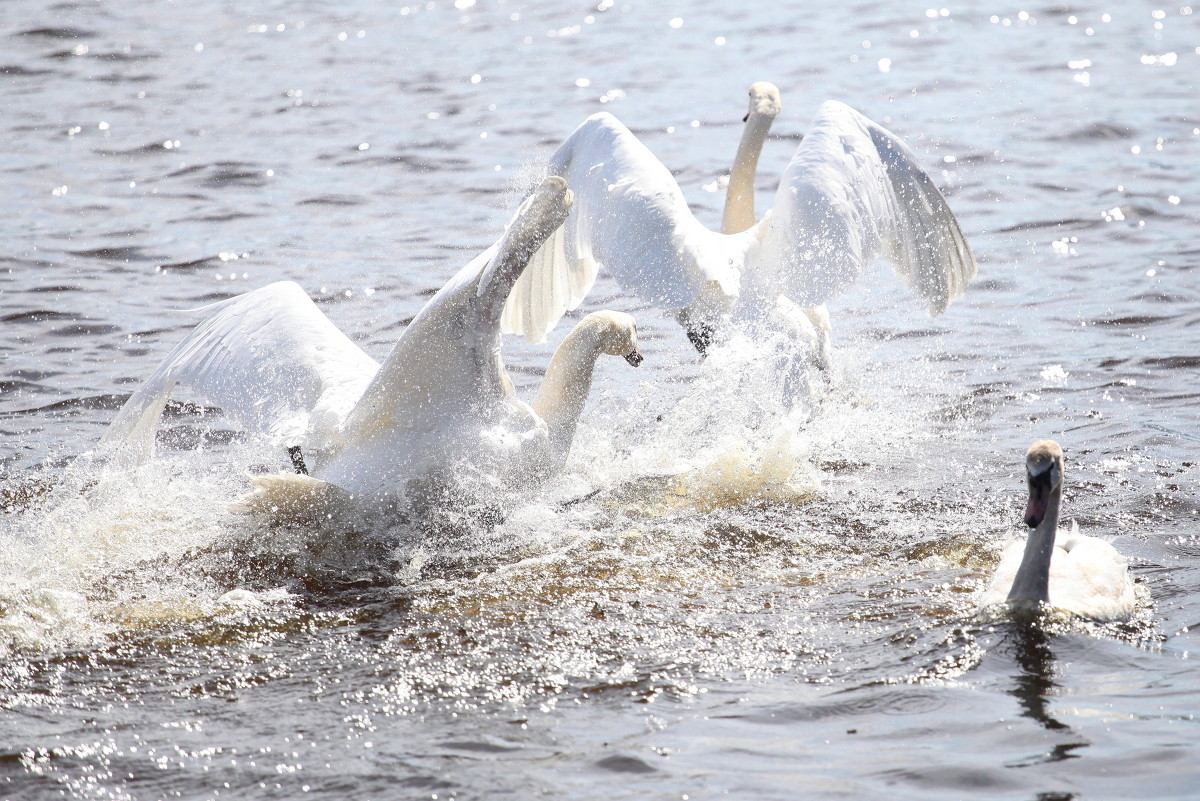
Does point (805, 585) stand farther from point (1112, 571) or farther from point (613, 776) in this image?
point (613, 776)

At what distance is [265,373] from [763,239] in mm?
2904

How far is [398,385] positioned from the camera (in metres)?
6.01

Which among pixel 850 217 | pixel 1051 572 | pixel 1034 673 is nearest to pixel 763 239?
pixel 850 217

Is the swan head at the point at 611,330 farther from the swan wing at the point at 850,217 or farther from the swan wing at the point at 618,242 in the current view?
the swan wing at the point at 850,217

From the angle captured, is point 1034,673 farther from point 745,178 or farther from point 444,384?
point 745,178

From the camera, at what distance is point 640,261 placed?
7.58 metres

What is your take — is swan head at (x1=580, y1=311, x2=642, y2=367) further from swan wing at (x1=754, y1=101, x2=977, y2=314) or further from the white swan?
swan wing at (x1=754, y1=101, x2=977, y2=314)

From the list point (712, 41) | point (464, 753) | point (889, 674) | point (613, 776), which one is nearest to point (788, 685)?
point (889, 674)

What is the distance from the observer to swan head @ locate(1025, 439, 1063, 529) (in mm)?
5309

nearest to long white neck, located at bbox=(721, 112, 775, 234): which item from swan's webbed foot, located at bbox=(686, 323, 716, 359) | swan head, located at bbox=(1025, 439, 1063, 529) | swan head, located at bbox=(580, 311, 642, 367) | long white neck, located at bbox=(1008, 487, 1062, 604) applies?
swan's webbed foot, located at bbox=(686, 323, 716, 359)

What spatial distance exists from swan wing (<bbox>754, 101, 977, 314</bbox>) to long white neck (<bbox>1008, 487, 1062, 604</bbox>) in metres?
2.61

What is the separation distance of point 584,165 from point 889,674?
13.2 feet

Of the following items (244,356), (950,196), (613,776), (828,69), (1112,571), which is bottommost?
(613,776)

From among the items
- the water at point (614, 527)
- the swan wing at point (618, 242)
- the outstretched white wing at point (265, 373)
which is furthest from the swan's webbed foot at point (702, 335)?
the outstretched white wing at point (265, 373)
